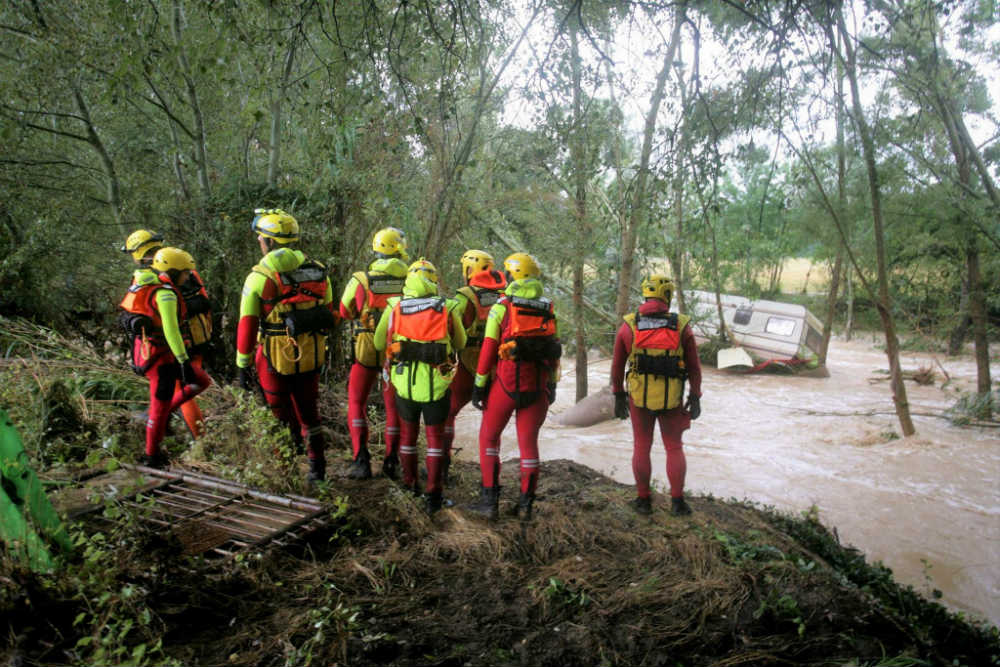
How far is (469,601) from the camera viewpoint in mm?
3375

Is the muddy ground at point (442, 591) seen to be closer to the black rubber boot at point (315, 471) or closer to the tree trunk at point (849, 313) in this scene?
the black rubber boot at point (315, 471)

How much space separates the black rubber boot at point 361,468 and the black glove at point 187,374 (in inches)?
57.0

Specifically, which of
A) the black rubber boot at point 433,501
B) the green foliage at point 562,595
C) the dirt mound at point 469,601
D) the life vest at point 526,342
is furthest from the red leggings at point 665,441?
the green foliage at point 562,595

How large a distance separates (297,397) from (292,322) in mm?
617

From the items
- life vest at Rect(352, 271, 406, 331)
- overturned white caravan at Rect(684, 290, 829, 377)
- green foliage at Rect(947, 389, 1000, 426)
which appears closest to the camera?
life vest at Rect(352, 271, 406, 331)

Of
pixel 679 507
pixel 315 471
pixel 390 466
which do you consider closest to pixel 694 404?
pixel 679 507

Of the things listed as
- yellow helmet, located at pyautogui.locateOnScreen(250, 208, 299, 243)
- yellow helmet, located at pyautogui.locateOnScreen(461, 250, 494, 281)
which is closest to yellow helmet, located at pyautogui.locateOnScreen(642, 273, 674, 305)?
yellow helmet, located at pyautogui.locateOnScreen(461, 250, 494, 281)

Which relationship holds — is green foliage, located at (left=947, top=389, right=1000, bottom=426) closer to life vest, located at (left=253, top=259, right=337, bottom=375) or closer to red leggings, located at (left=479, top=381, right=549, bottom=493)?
red leggings, located at (left=479, top=381, right=549, bottom=493)

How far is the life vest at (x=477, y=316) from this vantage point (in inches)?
206

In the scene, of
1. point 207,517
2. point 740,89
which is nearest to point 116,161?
point 207,517

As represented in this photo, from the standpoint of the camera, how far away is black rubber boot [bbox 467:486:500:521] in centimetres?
468

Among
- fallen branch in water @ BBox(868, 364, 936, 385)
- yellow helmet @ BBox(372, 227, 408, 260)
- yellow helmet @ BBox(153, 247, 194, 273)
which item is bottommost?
fallen branch in water @ BBox(868, 364, 936, 385)

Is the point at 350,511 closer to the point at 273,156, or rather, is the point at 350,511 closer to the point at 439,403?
the point at 439,403

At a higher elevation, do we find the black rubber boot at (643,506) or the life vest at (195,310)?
the life vest at (195,310)
